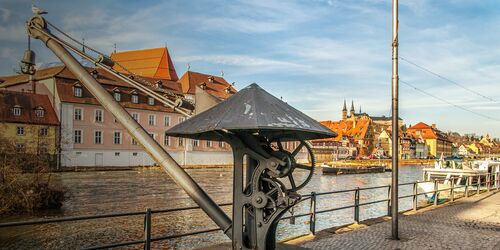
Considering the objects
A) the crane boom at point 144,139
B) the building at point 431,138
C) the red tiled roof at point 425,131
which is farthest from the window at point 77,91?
the red tiled roof at point 425,131

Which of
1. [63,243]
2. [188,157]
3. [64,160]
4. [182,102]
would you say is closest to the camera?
[182,102]

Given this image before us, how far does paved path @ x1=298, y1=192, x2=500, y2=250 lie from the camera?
863 centimetres

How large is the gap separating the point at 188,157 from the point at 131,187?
3028cm

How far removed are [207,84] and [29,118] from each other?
107 feet

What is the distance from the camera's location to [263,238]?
14.1ft

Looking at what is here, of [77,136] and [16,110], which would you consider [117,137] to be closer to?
[77,136]

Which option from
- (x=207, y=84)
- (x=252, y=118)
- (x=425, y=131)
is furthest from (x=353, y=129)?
(x=252, y=118)

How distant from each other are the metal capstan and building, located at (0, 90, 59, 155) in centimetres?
4403

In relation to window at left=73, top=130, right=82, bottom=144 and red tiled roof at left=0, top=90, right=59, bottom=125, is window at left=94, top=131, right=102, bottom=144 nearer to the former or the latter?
window at left=73, top=130, right=82, bottom=144

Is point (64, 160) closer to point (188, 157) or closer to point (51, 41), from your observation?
point (188, 157)

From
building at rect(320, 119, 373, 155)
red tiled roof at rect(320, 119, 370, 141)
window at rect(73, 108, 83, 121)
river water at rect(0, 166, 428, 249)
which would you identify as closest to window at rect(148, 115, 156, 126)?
window at rect(73, 108, 83, 121)

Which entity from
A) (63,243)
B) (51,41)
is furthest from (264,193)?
(63,243)

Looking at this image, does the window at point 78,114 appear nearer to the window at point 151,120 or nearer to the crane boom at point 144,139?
the window at point 151,120

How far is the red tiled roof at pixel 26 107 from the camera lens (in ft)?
149
